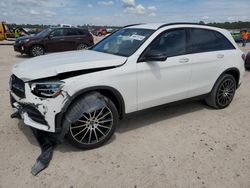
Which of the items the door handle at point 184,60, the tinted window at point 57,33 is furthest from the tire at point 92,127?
the tinted window at point 57,33

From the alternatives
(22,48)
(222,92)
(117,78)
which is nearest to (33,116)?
(117,78)

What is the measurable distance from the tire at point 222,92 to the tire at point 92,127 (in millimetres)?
2434

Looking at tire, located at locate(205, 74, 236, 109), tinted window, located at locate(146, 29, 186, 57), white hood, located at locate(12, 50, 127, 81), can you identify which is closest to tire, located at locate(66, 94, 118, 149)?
white hood, located at locate(12, 50, 127, 81)

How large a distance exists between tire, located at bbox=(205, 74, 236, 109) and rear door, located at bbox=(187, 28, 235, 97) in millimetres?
164

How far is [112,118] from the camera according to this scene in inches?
143

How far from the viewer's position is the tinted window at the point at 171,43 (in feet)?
13.3

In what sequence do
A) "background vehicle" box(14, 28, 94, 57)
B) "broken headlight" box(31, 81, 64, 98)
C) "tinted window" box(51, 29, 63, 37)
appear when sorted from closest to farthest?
"broken headlight" box(31, 81, 64, 98)
"background vehicle" box(14, 28, 94, 57)
"tinted window" box(51, 29, 63, 37)

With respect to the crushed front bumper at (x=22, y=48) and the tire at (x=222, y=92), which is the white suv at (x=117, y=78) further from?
the crushed front bumper at (x=22, y=48)

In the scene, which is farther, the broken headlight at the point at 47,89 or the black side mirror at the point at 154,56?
the black side mirror at the point at 154,56

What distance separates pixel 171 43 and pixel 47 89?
2.27 metres

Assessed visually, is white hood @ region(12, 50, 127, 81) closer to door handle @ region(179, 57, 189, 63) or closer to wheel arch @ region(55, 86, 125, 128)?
wheel arch @ region(55, 86, 125, 128)

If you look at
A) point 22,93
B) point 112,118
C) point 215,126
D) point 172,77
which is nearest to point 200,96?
point 215,126

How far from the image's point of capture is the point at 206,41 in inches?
188

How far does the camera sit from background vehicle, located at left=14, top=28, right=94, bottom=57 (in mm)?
12602
